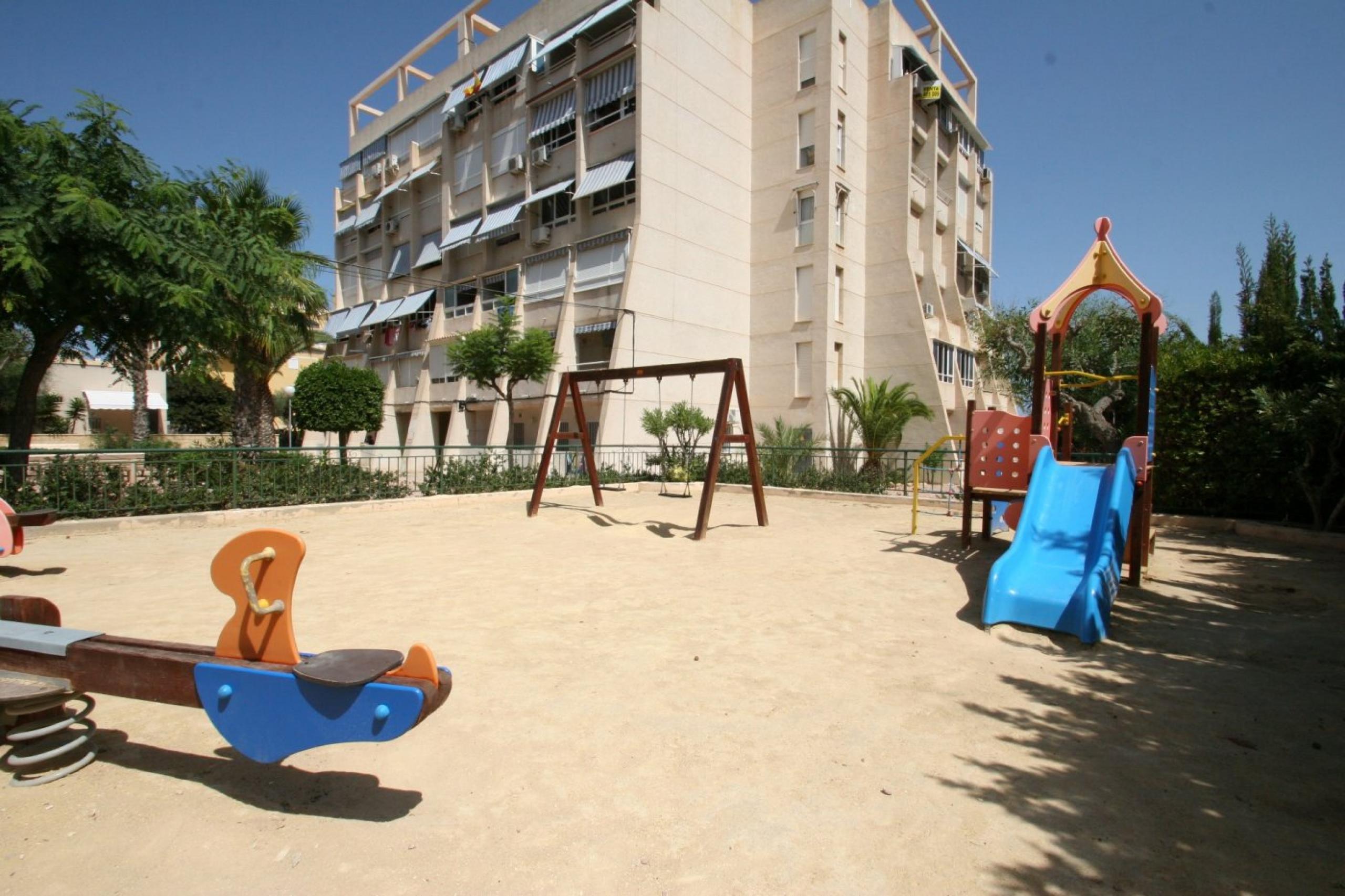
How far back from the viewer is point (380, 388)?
27219 millimetres

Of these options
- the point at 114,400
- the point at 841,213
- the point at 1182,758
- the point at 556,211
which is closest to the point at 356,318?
the point at 556,211

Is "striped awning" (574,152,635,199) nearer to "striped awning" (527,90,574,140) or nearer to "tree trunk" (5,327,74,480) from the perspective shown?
"striped awning" (527,90,574,140)

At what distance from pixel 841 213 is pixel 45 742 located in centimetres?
2755

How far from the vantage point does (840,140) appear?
26.2 metres

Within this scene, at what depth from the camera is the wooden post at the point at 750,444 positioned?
32.1ft

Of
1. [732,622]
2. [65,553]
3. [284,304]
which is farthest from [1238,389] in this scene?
[284,304]

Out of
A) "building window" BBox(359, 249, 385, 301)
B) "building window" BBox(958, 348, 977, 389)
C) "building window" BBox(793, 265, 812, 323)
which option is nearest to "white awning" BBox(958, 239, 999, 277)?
"building window" BBox(958, 348, 977, 389)

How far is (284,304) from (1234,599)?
1942 cm

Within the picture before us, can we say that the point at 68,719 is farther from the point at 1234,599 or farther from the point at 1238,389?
the point at 1238,389

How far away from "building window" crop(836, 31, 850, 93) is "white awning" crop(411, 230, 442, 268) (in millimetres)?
20306

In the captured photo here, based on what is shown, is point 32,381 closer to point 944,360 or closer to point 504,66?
point 504,66

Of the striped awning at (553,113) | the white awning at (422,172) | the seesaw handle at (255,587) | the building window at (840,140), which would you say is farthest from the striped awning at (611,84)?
the seesaw handle at (255,587)

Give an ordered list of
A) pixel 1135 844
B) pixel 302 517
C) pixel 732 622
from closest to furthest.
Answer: pixel 1135 844, pixel 732 622, pixel 302 517

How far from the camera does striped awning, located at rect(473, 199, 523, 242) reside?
92.6ft
